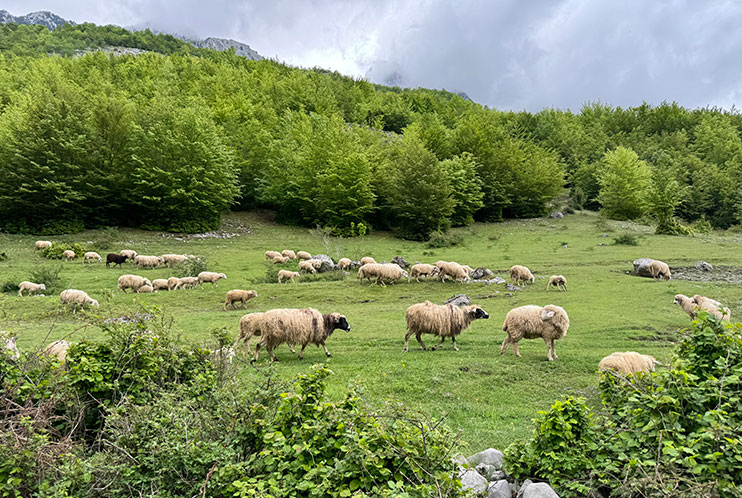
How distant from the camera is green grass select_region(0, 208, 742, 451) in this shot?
30.1 feet

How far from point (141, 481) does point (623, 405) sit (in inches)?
228

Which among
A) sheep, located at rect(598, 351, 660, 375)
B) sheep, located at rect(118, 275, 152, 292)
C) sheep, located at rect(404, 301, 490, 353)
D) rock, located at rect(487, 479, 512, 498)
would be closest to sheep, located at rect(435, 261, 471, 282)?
sheep, located at rect(404, 301, 490, 353)

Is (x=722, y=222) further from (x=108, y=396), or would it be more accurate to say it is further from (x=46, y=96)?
(x=46, y=96)

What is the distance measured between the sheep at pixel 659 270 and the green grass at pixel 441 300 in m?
1.31

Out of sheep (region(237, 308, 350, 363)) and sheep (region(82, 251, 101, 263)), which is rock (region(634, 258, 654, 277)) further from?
sheep (region(82, 251, 101, 263))

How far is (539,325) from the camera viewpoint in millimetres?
11750

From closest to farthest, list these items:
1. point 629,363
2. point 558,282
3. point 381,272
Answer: point 629,363
point 558,282
point 381,272

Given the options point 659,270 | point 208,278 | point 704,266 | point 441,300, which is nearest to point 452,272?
point 441,300

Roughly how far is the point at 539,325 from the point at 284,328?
7.63 meters

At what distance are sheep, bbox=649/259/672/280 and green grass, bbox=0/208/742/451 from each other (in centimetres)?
131

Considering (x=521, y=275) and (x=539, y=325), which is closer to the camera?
(x=539, y=325)

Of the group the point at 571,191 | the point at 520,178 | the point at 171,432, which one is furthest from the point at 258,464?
the point at 571,191

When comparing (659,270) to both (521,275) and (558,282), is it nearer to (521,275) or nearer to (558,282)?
(558,282)

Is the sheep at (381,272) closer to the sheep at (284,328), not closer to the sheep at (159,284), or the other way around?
the sheep at (159,284)
